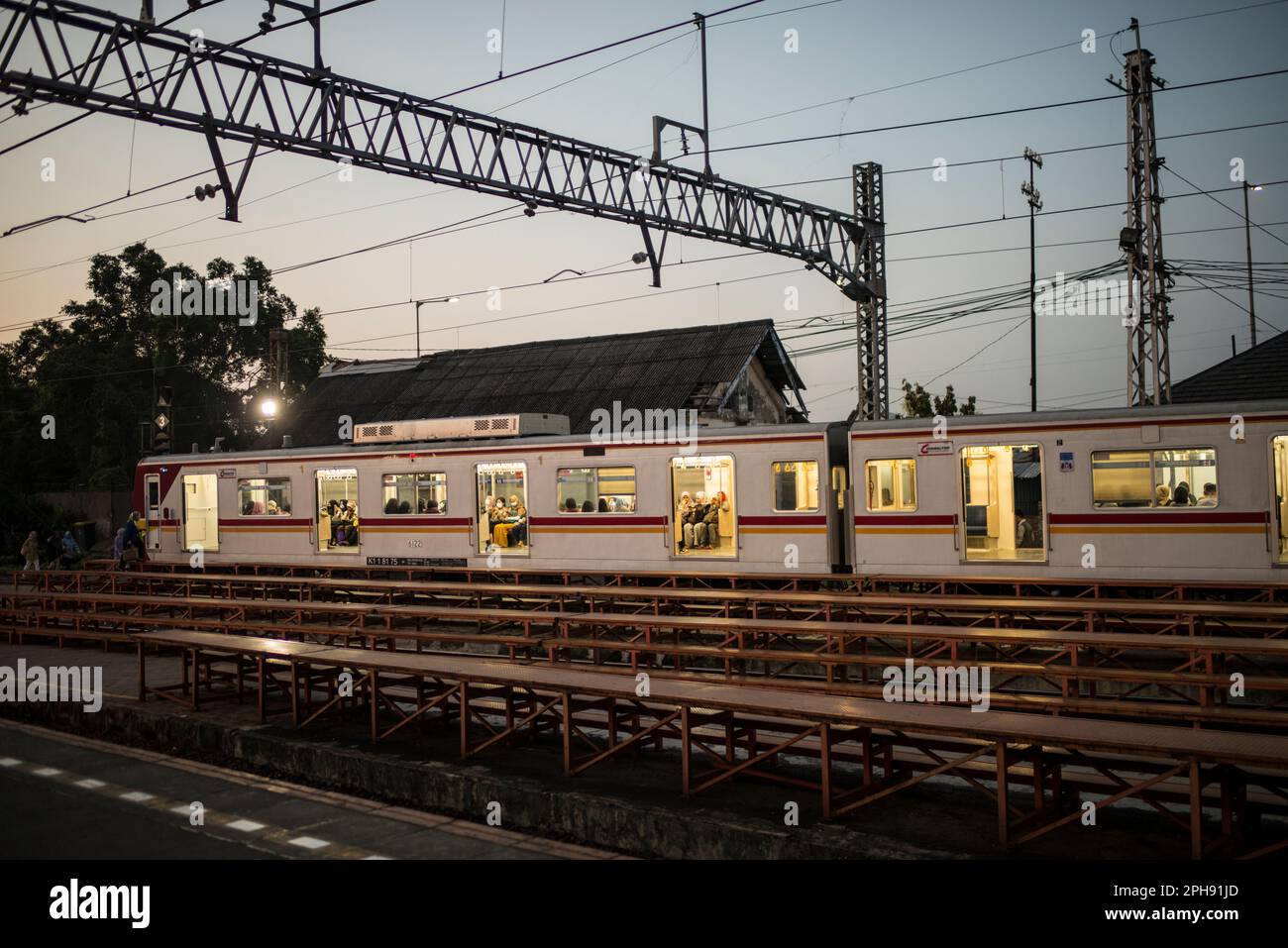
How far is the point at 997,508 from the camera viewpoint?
60.7 feet

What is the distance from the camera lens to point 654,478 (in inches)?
730

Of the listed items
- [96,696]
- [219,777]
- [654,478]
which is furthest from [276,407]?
[219,777]

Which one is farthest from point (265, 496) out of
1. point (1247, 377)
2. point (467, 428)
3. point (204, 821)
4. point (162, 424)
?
point (1247, 377)

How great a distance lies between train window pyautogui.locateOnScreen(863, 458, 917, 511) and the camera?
16516mm

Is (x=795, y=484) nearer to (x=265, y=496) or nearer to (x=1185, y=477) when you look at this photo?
(x=1185, y=477)

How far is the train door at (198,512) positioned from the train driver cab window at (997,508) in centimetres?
1742

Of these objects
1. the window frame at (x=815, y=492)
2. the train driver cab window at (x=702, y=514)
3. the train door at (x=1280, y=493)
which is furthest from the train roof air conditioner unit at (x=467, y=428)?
the train door at (x=1280, y=493)

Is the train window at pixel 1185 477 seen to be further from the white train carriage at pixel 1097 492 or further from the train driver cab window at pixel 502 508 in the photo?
the train driver cab window at pixel 502 508

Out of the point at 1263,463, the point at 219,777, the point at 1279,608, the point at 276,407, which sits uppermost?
the point at 276,407

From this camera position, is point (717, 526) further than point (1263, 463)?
Yes

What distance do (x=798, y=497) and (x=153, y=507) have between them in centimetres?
1713
